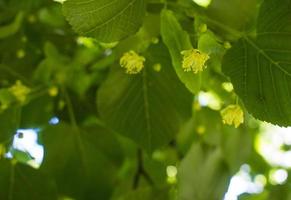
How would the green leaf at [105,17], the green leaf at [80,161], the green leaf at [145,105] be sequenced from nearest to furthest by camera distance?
1. the green leaf at [105,17]
2. the green leaf at [145,105]
3. the green leaf at [80,161]

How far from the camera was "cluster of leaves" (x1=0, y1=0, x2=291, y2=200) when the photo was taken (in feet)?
2.45

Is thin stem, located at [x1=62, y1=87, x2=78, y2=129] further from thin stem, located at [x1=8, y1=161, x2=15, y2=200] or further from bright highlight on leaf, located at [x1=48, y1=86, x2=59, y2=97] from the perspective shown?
thin stem, located at [x1=8, y1=161, x2=15, y2=200]

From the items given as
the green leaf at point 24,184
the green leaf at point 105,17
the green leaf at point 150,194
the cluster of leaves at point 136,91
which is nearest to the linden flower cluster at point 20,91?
the cluster of leaves at point 136,91

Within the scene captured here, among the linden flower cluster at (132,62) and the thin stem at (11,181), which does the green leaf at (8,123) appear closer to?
the thin stem at (11,181)

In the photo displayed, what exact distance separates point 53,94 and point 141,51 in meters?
0.26

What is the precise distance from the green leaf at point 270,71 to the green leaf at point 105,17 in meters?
0.13

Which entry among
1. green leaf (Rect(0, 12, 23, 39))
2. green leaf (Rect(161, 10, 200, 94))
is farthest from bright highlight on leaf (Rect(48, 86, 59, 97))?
green leaf (Rect(161, 10, 200, 94))

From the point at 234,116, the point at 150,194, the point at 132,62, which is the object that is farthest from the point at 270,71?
the point at 150,194

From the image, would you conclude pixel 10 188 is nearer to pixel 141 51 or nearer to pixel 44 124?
pixel 44 124

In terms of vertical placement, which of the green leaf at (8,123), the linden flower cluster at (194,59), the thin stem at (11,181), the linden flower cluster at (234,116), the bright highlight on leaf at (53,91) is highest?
the bright highlight on leaf at (53,91)

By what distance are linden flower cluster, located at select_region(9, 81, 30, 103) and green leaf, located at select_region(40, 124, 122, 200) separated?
4.0 inches

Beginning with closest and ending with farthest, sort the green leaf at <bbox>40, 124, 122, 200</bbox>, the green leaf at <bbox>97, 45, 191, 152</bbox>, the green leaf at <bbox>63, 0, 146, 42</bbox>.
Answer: the green leaf at <bbox>63, 0, 146, 42</bbox>
the green leaf at <bbox>97, 45, 191, 152</bbox>
the green leaf at <bbox>40, 124, 122, 200</bbox>

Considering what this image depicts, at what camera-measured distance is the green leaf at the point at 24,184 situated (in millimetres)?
1082

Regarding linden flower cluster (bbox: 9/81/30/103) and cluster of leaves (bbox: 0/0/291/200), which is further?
linden flower cluster (bbox: 9/81/30/103)
